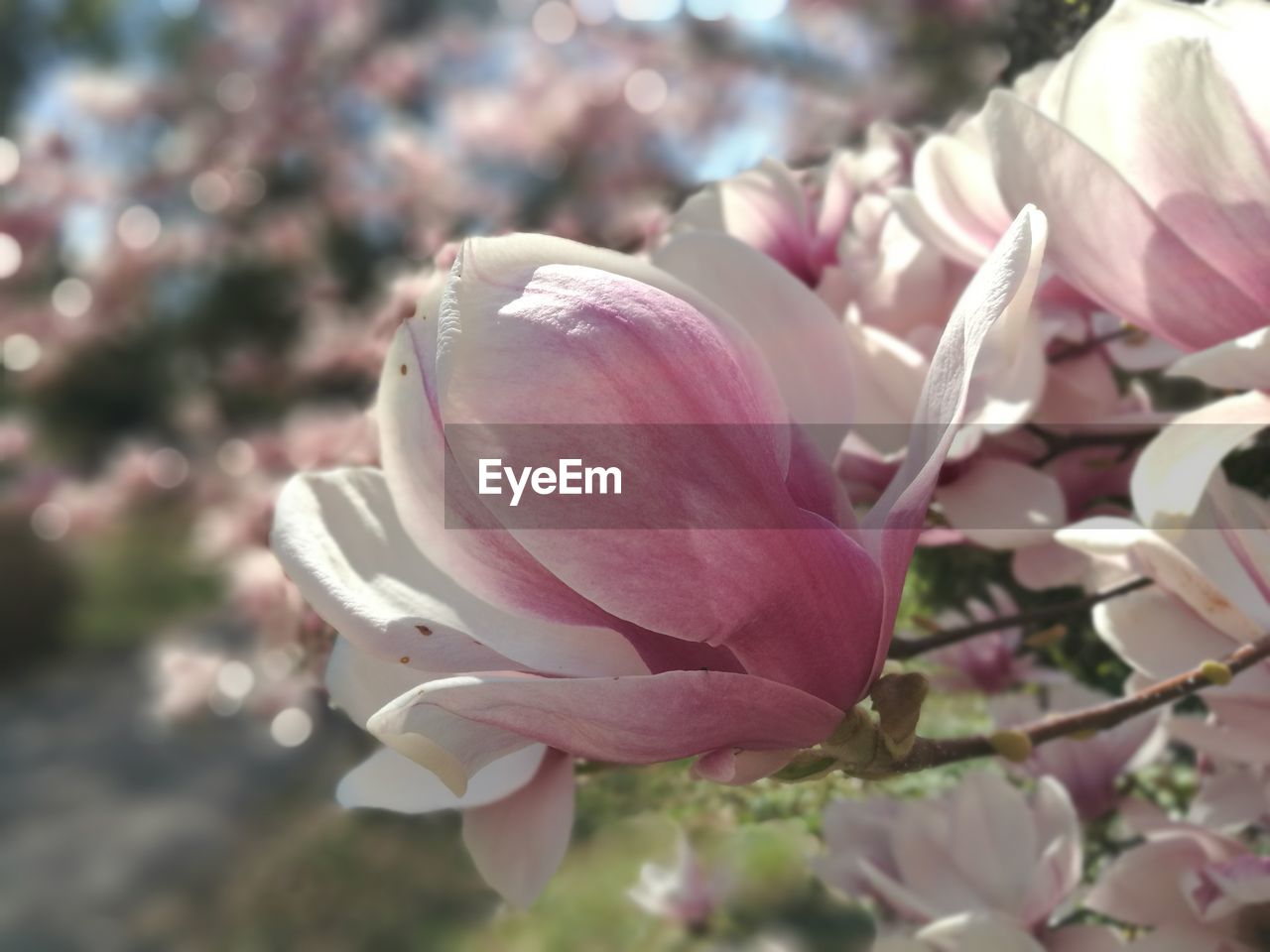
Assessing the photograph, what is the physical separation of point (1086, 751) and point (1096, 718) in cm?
15

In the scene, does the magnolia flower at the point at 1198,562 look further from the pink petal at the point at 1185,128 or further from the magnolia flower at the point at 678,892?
the magnolia flower at the point at 678,892

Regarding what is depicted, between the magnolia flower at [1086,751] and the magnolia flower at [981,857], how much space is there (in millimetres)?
30

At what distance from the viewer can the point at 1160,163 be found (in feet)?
0.75

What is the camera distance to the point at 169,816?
9.53 ft

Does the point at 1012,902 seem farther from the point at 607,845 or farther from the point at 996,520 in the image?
the point at 607,845

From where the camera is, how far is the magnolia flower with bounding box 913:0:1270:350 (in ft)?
0.72

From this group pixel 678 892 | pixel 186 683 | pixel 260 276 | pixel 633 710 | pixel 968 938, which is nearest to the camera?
pixel 633 710

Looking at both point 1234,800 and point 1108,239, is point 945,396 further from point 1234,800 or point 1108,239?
point 1234,800

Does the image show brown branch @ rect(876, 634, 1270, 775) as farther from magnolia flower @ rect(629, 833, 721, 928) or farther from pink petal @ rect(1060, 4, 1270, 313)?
magnolia flower @ rect(629, 833, 721, 928)

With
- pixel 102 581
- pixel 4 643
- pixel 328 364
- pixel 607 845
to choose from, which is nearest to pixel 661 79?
pixel 328 364

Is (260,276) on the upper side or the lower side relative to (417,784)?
lower

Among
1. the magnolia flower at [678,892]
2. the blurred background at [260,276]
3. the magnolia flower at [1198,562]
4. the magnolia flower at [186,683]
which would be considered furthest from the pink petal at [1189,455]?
the magnolia flower at [186,683]

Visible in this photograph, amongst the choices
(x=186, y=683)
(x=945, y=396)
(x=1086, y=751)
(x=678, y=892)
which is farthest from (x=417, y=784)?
(x=186, y=683)

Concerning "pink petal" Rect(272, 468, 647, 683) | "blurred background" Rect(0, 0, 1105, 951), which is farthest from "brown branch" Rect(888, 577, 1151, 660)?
"blurred background" Rect(0, 0, 1105, 951)
